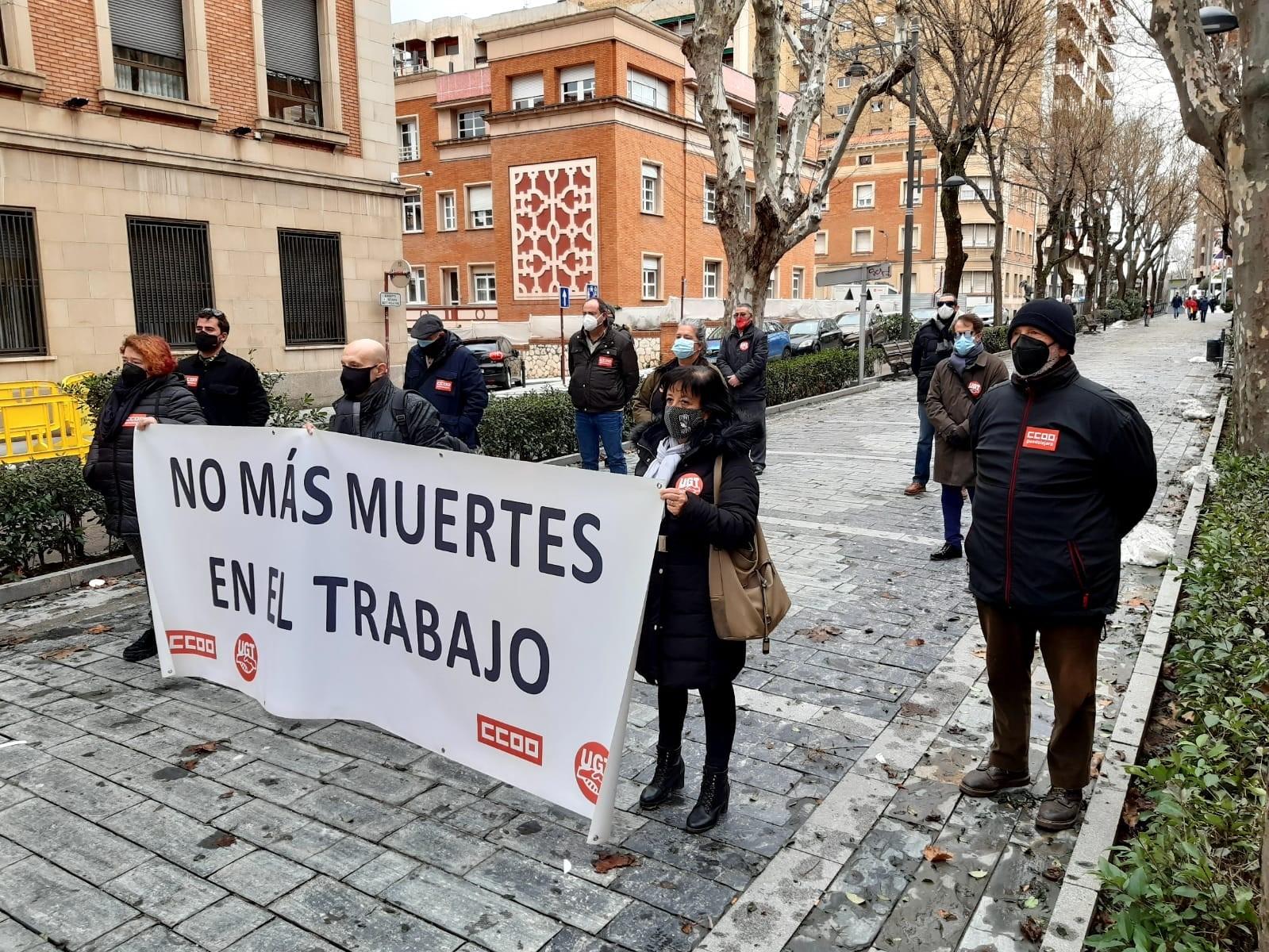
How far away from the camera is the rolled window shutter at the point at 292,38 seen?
64.6ft

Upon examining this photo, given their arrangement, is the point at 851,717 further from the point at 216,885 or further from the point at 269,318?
the point at 269,318

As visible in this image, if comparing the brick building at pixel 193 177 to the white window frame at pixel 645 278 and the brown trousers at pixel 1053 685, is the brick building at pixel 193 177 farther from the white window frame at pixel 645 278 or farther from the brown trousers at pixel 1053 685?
the brown trousers at pixel 1053 685

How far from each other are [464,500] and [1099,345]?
36464 millimetres

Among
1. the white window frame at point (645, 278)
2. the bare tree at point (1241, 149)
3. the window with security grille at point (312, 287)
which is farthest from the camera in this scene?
the white window frame at point (645, 278)

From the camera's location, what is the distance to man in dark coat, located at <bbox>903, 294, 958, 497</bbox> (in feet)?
32.1

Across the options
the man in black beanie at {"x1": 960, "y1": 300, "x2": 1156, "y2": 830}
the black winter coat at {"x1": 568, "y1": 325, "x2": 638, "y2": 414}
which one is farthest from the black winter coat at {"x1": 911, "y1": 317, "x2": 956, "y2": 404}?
the man in black beanie at {"x1": 960, "y1": 300, "x2": 1156, "y2": 830}

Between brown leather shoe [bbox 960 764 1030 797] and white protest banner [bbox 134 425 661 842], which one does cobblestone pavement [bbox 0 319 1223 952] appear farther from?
white protest banner [bbox 134 425 661 842]

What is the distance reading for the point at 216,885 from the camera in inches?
136

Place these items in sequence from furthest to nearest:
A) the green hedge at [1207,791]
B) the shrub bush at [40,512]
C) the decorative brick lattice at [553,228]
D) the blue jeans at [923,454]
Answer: the decorative brick lattice at [553,228] → the blue jeans at [923,454] → the shrub bush at [40,512] → the green hedge at [1207,791]

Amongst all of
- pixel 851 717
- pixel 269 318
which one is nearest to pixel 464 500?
Result: pixel 851 717

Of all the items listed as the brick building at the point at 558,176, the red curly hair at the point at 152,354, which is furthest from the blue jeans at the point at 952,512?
the brick building at the point at 558,176

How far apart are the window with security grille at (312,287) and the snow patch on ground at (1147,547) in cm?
1702

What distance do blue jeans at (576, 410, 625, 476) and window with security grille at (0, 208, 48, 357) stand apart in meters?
11.2

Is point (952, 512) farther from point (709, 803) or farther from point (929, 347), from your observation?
point (709, 803)
